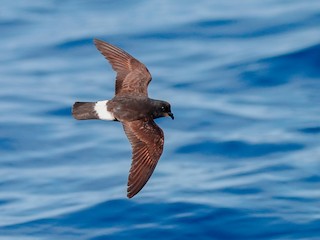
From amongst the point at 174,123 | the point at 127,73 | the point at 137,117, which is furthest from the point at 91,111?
the point at 174,123

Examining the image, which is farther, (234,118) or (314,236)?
(234,118)

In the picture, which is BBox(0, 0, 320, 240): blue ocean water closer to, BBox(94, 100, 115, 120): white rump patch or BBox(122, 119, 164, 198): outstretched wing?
BBox(122, 119, 164, 198): outstretched wing

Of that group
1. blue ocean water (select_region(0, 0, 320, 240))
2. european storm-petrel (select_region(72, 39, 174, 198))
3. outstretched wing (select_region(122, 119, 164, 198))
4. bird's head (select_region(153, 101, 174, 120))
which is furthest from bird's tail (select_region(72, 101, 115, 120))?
blue ocean water (select_region(0, 0, 320, 240))

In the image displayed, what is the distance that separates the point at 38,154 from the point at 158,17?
17.3 feet

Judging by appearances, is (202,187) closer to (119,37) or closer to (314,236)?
(314,236)

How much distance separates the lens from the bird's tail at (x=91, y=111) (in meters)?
12.0

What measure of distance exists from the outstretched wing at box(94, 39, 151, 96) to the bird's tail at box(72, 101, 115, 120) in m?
0.72

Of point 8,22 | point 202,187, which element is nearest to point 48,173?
point 202,187

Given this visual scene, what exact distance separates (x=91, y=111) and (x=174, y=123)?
6.52 metres

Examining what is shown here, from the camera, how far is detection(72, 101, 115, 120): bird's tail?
12.0m

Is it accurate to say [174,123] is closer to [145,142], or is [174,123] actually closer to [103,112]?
[145,142]

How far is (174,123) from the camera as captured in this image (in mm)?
18547

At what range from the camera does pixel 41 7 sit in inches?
927

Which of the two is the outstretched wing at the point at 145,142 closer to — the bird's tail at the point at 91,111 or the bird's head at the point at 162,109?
the bird's head at the point at 162,109
